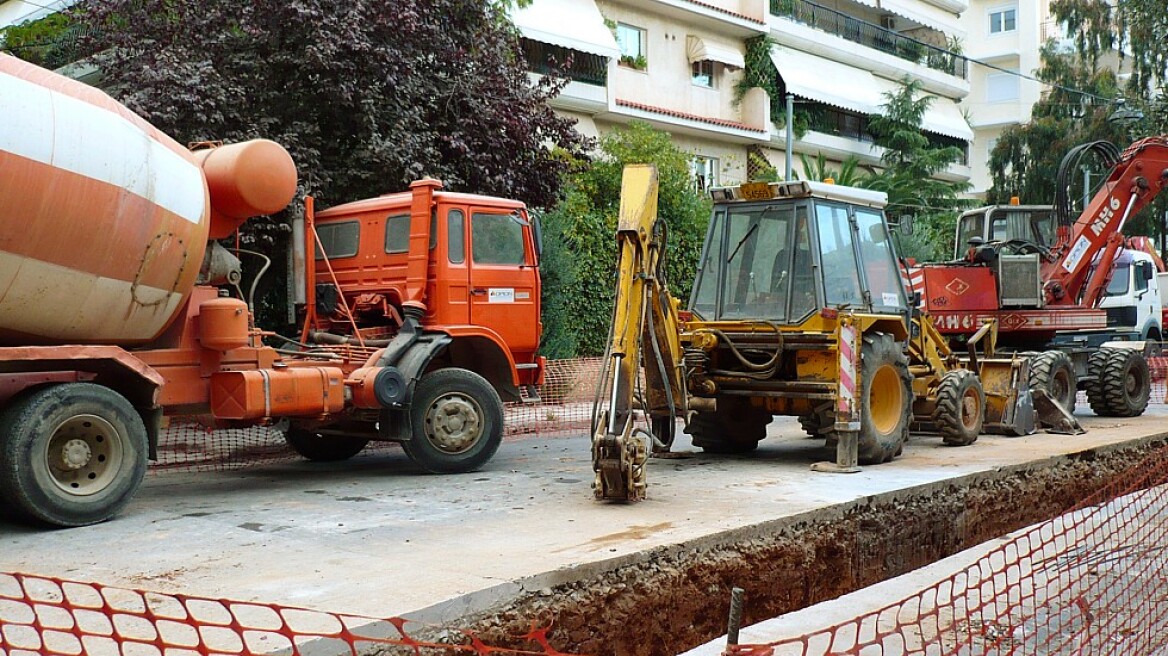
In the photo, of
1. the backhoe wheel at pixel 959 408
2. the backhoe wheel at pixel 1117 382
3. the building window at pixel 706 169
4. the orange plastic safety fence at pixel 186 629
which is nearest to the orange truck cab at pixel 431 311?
the orange plastic safety fence at pixel 186 629

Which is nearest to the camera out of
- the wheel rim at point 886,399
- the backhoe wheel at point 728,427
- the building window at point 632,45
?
the wheel rim at point 886,399

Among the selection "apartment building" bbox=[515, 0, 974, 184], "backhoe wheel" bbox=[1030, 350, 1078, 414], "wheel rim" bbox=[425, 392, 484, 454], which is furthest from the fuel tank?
"apartment building" bbox=[515, 0, 974, 184]

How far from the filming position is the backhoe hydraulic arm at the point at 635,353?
7500 millimetres

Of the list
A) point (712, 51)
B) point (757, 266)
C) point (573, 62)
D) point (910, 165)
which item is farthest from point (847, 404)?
point (910, 165)

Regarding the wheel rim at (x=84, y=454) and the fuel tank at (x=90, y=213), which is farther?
the wheel rim at (x=84, y=454)

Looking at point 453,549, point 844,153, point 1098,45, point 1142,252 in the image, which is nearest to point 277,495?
point 453,549

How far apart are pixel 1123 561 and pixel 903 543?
2144 millimetres

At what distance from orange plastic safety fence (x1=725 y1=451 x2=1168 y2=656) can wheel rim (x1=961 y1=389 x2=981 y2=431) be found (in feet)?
14.1

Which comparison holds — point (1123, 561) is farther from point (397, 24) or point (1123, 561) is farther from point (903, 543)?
point (397, 24)

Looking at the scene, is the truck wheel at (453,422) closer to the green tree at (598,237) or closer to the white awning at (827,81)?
the green tree at (598,237)

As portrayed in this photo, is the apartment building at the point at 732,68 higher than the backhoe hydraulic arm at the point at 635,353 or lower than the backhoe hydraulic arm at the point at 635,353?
higher

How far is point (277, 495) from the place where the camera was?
8250mm

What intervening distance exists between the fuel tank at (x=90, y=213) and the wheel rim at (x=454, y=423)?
2.37 meters

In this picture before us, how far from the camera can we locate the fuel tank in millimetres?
6395
